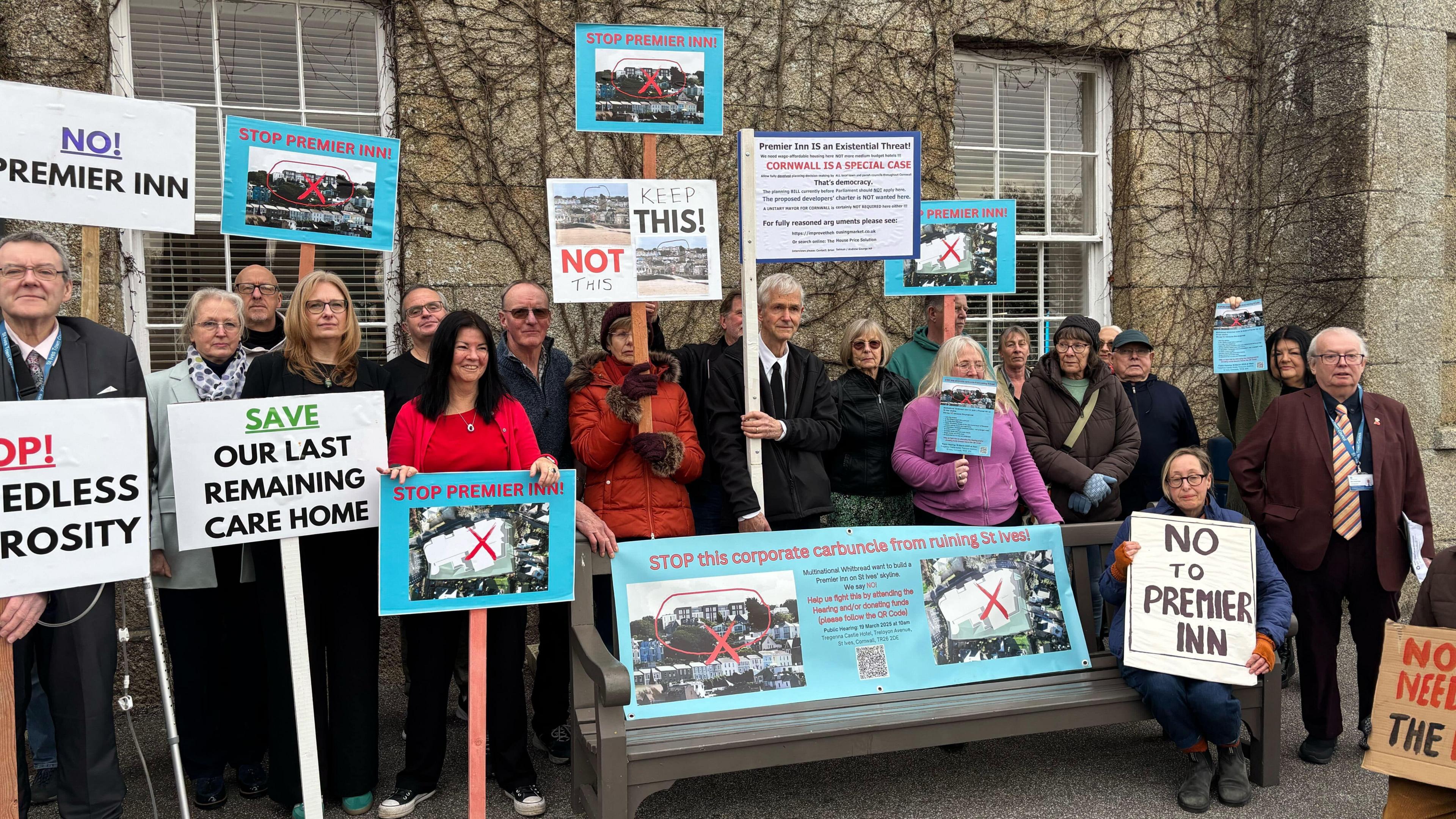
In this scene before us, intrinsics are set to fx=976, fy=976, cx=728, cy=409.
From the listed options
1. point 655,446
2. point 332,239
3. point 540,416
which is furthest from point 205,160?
point 655,446

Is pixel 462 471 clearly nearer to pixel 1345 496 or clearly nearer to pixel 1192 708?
pixel 1192 708

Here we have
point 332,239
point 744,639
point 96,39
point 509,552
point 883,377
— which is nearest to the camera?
point 509,552

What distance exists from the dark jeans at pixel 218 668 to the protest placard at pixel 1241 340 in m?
4.47

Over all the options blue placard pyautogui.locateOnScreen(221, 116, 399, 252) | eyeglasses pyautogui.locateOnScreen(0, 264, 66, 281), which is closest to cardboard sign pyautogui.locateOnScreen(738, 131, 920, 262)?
blue placard pyautogui.locateOnScreen(221, 116, 399, 252)

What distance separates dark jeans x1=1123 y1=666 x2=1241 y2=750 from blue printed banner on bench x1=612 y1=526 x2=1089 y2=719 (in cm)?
32

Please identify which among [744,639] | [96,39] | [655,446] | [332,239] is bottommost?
[744,639]

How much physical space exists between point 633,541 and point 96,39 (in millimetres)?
3856

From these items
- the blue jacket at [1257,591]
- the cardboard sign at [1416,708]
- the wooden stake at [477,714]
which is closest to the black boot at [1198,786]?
the blue jacket at [1257,591]

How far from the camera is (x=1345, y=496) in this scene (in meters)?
4.11

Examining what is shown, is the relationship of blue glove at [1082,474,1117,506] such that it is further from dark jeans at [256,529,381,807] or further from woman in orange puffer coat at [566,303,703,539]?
dark jeans at [256,529,381,807]

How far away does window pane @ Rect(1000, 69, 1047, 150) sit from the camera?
22.4 ft

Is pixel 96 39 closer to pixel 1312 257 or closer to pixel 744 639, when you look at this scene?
pixel 744 639

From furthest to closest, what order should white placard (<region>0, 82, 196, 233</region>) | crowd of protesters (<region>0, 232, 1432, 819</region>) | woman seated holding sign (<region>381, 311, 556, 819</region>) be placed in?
woman seated holding sign (<region>381, 311, 556, 819</region>) → crowd of protesters (<region>0, 232, 1432, 819</region>) → white placard (<region>0, 82, 196, 233</region>)

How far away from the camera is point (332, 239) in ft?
12.7
